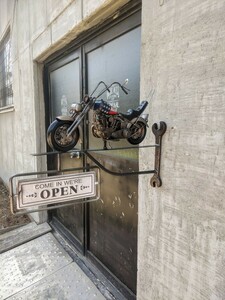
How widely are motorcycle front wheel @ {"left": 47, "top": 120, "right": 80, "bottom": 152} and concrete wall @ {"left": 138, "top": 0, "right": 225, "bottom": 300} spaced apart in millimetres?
508

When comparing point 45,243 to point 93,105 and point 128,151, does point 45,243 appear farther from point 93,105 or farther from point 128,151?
point 93,105

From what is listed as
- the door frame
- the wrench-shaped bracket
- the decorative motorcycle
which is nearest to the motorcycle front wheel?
the decorative motorcycle

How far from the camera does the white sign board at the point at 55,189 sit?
0.99 meters

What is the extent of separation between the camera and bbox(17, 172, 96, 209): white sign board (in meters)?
0.99

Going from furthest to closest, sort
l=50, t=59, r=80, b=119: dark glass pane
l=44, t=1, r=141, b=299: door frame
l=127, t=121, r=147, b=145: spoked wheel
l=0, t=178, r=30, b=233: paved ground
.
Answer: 1. l=0, t=178, r=30, b=233: paved ground
2. l=50, t=59, r=80, b=119: dark glass pane
3. l=44, t=1, r=141, b=299: door frame
4. l=127, t=121, r=147, b=145: spoked wheel

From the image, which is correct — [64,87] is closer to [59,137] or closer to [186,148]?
[59,137]

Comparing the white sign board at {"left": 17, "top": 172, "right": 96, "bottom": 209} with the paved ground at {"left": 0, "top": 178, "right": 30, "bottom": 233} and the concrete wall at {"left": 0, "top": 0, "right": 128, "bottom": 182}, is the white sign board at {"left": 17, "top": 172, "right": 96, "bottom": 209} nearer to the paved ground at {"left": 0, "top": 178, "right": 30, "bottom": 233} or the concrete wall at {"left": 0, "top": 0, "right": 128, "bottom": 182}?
the concrete wall at {"left": 0, "top": 0, "right": 128, "bottom": 182}

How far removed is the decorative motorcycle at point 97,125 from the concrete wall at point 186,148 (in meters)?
0.16

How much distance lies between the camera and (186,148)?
1.15 metres

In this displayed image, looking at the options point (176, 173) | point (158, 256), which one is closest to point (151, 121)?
point (176, 173)

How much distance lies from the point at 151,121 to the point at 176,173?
13.4 inches

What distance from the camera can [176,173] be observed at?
3.99ft

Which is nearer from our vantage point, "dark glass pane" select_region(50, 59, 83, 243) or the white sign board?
the white sign board

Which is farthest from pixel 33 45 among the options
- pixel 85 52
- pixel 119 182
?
pixel 119 182
